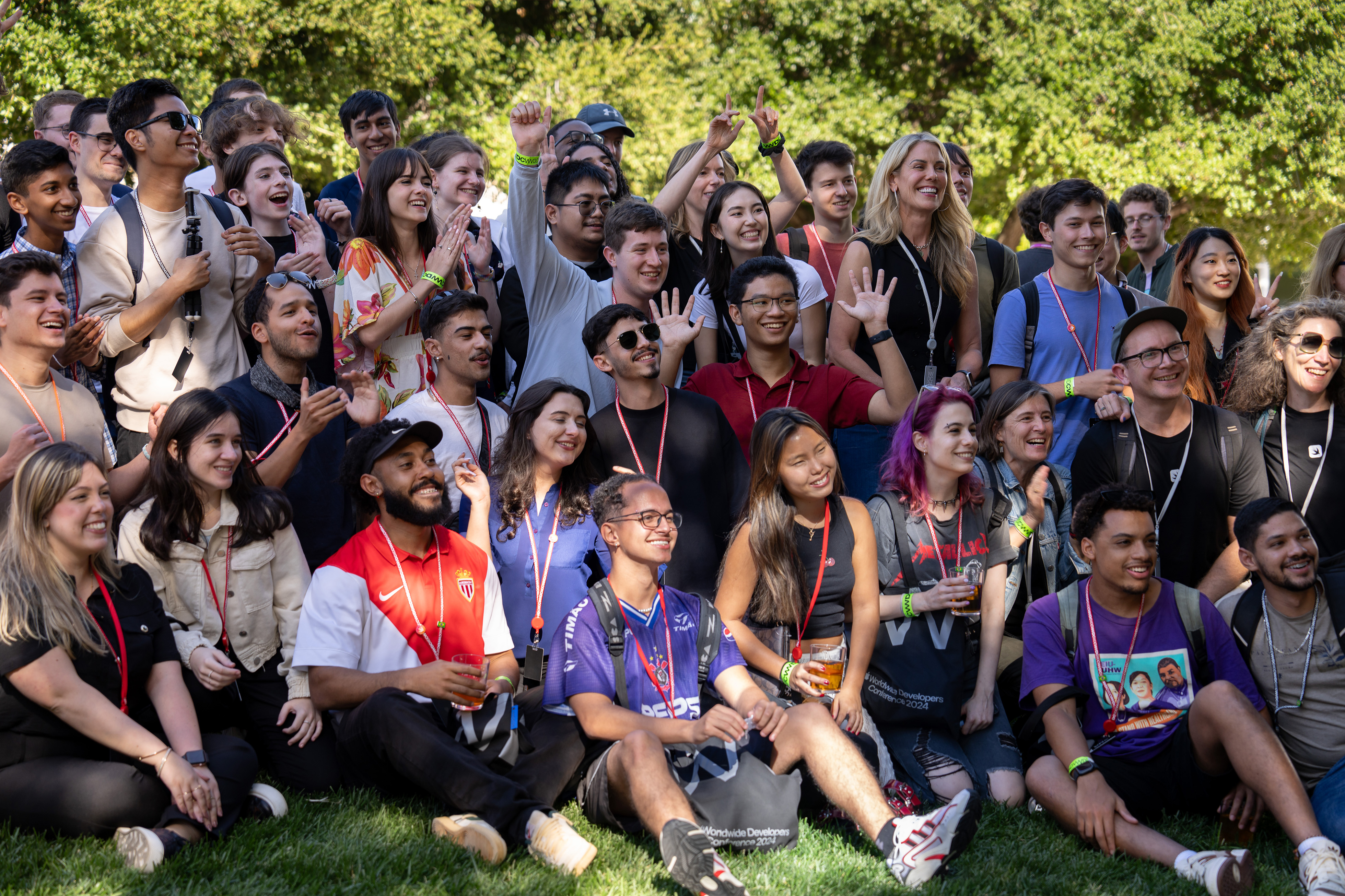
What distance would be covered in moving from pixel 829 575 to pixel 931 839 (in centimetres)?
145

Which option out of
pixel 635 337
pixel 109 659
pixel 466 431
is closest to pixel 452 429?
pixel 466 431

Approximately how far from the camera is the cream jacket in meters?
5.11

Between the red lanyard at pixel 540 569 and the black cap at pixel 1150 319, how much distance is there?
3.17 meters

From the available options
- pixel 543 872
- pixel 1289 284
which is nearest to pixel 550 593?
pixel 543 872

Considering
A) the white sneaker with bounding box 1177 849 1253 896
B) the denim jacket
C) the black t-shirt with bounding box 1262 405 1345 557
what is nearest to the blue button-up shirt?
the denim jacket

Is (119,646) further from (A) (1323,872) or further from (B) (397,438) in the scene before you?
(A) (1323,872)

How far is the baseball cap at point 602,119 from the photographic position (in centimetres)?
858

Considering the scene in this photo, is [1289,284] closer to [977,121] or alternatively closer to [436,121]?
[977,121]

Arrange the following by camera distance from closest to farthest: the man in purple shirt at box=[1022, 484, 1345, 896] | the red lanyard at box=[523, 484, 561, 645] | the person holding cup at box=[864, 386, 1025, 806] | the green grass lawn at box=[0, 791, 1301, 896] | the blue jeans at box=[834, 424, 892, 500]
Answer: the green grass lawn at box=[0, 791, 1301, 896] < the man in purple shirt at box=[1022, 484, 1345, 896] < the person holding cup at box=[864, 386, 1025, 806] < the red lanyard at box=[523, 484, 561, 645] < the blue jeans at box=[834, 424, 892, 500]

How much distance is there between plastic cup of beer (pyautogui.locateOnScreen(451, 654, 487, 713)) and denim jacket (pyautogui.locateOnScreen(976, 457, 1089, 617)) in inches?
105

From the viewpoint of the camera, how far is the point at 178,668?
15.8 feet

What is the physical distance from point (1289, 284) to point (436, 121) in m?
19.4

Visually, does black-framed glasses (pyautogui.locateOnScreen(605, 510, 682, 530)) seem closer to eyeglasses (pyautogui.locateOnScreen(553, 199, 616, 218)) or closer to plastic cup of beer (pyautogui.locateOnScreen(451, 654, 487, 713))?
plastic cup of beer (pyautogui.locateOnScreen(451, 654, 487, 713))

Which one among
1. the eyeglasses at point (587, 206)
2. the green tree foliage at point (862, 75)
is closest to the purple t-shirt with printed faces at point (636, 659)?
the eyeglasses at point (587, 206)
